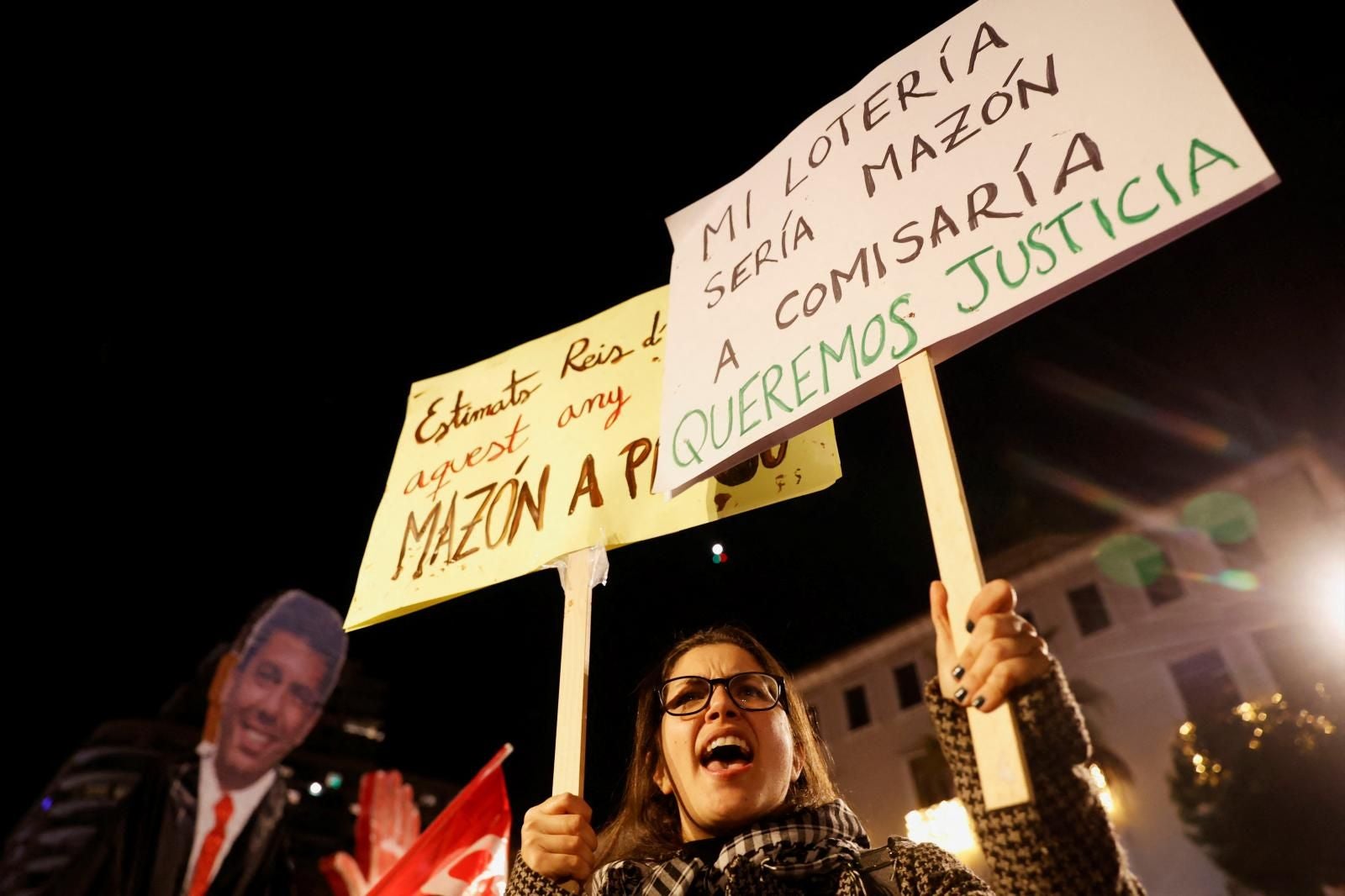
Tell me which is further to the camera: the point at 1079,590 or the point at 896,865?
the point at 1079,590

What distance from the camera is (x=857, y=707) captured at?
78.7 feet

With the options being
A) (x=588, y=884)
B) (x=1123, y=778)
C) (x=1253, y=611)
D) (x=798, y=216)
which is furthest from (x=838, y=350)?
(x=1253, y=611)

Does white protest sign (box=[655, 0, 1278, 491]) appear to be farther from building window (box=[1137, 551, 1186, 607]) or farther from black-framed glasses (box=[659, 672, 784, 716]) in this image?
building window (box=[1137, 551, 1186, 607])

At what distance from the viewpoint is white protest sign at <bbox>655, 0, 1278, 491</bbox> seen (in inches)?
54.3

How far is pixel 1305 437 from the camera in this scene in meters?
20.5

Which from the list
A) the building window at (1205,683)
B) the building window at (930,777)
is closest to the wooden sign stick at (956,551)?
the building window at (930,777)

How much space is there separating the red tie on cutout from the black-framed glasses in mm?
5978

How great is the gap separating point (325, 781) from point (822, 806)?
118 ft

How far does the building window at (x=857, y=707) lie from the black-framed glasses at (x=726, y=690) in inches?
910

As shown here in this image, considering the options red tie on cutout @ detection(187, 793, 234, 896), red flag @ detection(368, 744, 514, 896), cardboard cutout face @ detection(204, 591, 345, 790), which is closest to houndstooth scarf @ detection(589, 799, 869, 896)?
red flag @ detection(368, 744, 514, 896)

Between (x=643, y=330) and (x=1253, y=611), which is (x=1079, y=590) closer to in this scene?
(x=1253, y=611)

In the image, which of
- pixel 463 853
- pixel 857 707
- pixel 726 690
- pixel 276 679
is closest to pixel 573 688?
pixel 726 690

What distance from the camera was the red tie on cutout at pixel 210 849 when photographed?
20.2 feet

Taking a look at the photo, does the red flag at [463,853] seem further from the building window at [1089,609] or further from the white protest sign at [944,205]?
the building window at [1089,609]
